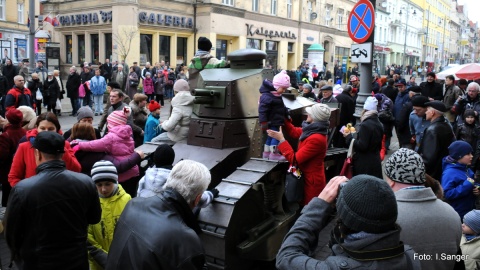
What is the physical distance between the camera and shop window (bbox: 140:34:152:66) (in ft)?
90.8

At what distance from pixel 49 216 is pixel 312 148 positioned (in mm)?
2996

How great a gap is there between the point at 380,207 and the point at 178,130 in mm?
4490

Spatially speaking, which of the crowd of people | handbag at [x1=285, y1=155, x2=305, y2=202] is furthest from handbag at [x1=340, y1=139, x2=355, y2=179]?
handbag at [x1=285, y1=155, x2=305, y2=202]

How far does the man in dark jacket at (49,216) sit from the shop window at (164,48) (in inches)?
1027

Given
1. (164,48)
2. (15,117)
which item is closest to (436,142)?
(15,117)

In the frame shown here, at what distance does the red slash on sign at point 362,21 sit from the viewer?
336 inches

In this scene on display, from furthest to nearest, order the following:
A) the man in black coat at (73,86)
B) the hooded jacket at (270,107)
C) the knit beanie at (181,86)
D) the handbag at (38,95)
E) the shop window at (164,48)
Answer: the shop window at (164,48) < the man in black coat at (73,86) < the handbag at (38,95) < the knit beanie at (181,86) < the hooded jacket at (270,107)

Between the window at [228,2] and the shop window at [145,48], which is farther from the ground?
the window at [228,2]

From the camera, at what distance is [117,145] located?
5418mm

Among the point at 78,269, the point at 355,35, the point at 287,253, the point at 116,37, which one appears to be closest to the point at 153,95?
the point at 116,37

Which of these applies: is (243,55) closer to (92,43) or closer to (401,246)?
(401,246)

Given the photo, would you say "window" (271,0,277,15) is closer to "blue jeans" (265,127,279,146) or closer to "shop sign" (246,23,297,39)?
"shop sign" (246,23,297,39)

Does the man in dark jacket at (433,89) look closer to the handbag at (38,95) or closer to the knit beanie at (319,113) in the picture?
the knit beanie at (319,113)

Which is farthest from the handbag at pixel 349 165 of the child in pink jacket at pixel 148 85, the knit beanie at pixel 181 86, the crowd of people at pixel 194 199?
the child in pink jacket at pixel 148 85
